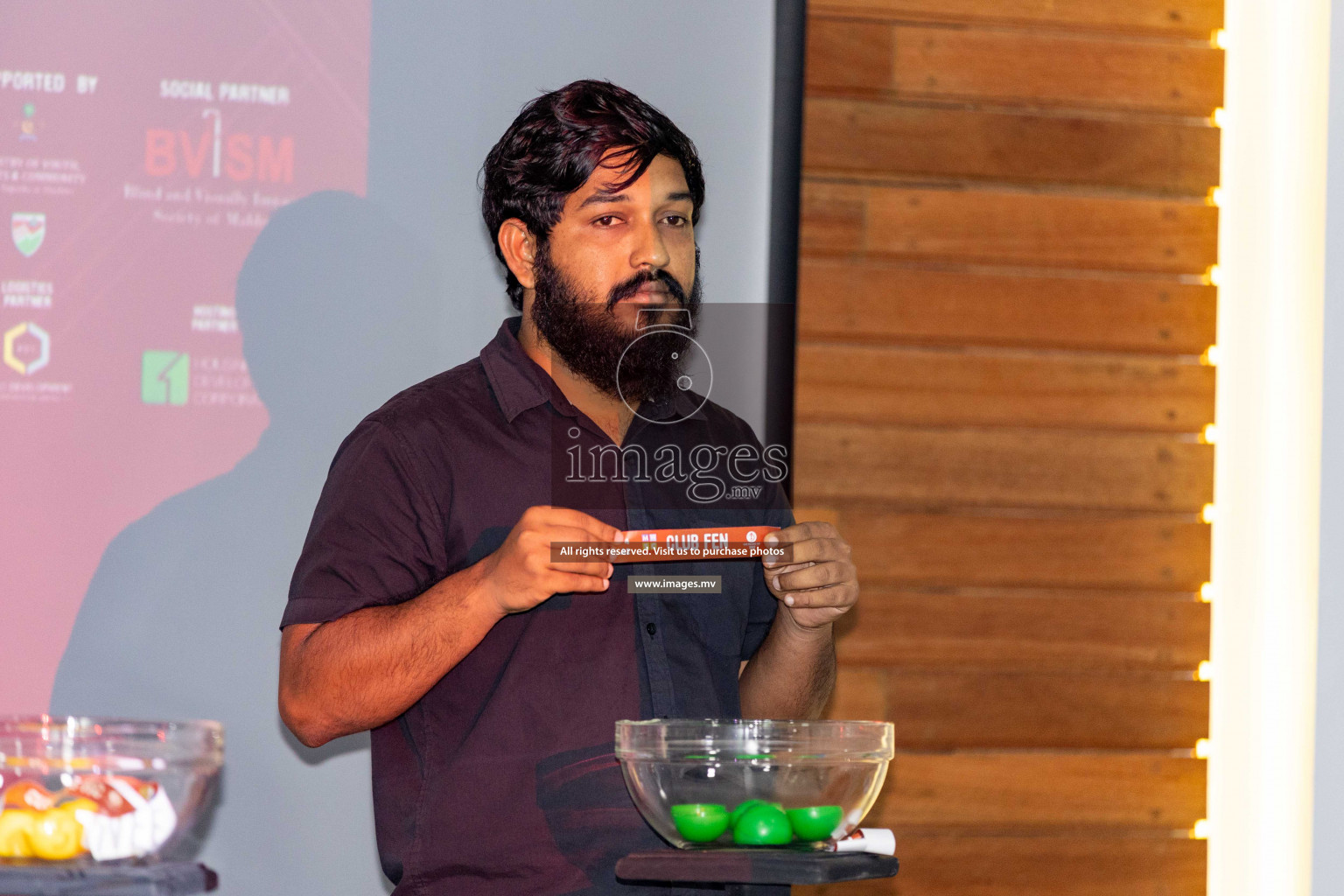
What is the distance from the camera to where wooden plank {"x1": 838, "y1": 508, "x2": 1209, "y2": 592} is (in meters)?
2.51

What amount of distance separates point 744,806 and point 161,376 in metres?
1.60

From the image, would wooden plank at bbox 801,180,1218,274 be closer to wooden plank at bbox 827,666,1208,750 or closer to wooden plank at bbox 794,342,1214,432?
wooden plank at bbox 794,342,1214,432

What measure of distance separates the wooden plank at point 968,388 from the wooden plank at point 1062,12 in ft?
2.29

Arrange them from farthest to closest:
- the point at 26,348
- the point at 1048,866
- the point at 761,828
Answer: the point at 1048,866, the point at 26,348, the point at 761,828

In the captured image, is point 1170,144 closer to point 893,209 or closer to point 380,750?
point 893,209

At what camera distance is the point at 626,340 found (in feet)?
4.78

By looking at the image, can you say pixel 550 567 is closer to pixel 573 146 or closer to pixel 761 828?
pixel 761 828

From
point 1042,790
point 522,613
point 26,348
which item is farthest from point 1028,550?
point 26,348

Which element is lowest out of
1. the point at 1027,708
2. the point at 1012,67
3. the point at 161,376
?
the point at 1027,708

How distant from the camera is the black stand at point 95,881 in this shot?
94 cm

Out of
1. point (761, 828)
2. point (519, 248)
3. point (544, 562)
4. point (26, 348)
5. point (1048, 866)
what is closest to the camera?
point (761, 828)

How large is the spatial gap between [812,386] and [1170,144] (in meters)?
0.96

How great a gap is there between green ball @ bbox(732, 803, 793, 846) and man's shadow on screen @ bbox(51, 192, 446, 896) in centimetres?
136

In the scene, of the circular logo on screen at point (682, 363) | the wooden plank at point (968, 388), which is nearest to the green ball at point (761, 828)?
the circular logo on screen at point (682, 363)
